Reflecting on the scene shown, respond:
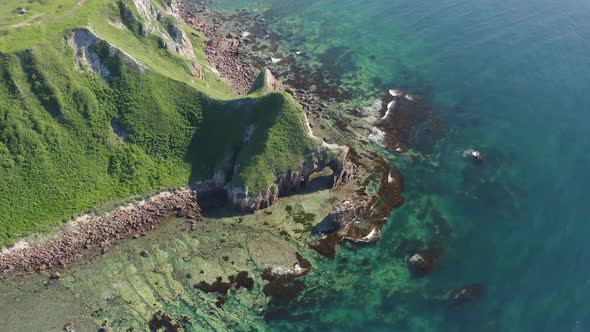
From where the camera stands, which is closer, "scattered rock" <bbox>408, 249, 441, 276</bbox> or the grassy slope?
"scattered rock" <bbox>408, 249, 441, 276</bbox>

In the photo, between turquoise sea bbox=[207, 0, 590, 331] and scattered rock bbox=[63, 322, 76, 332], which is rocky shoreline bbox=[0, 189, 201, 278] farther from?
turquoise sea bbox=[207, 0, 590, 331]

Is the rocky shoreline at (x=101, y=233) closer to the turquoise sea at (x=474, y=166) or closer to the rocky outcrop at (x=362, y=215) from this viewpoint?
the rocky outcrop at (x=362, y=215)

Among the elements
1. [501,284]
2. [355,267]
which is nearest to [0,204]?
[355,267]

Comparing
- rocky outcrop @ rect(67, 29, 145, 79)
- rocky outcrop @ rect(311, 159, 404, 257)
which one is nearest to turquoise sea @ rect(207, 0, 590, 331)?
rocky outcrop @ rect(311, 159, 404, 257)

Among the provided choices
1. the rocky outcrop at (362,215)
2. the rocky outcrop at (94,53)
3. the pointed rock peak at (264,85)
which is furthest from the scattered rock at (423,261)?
the rocky outcrop at (94,53)

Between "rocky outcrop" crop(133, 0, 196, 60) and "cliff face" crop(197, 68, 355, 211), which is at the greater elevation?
"rocky outcrop" crop(133, 0, 196, 60)
